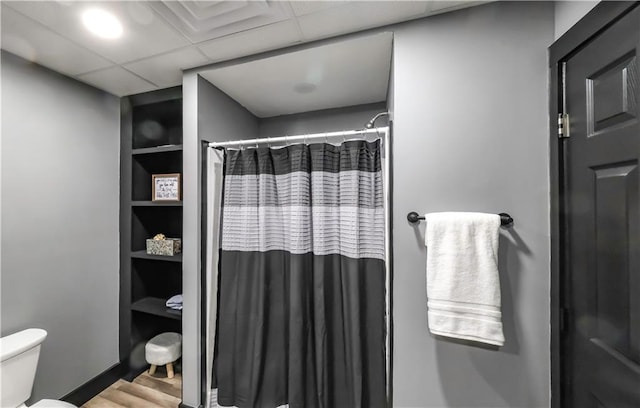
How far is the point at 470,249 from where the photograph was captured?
1025 millimetres

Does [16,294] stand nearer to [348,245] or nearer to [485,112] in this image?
[348,245]

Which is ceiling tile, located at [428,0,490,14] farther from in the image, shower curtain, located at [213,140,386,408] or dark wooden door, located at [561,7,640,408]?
shower curtain, located at [213,140,386,408]

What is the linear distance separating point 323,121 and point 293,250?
49.9 inches

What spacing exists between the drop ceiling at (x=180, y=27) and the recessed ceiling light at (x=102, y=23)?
0.10 ft

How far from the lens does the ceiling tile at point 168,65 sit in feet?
4.77

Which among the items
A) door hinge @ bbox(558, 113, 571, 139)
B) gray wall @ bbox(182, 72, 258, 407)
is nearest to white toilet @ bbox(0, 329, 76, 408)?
gray wall @ bbox(182, 72, 258, 407)

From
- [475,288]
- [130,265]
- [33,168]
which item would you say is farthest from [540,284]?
[33,168]

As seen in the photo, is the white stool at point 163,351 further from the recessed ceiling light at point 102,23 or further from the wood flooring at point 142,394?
the recessed ceiling light at point 102,23

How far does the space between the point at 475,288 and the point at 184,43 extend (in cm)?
185


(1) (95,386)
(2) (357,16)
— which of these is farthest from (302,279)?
(1) (95,386)

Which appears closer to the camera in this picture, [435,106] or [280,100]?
[435,106]

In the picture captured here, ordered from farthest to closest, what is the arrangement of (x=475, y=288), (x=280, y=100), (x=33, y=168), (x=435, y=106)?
(x=280, y=100) < (x=33, y=168) < (x=435, y=106) < (x=475, y=288)

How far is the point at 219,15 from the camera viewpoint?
1148 millimetres

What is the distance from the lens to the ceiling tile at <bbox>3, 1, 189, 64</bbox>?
107 cm
